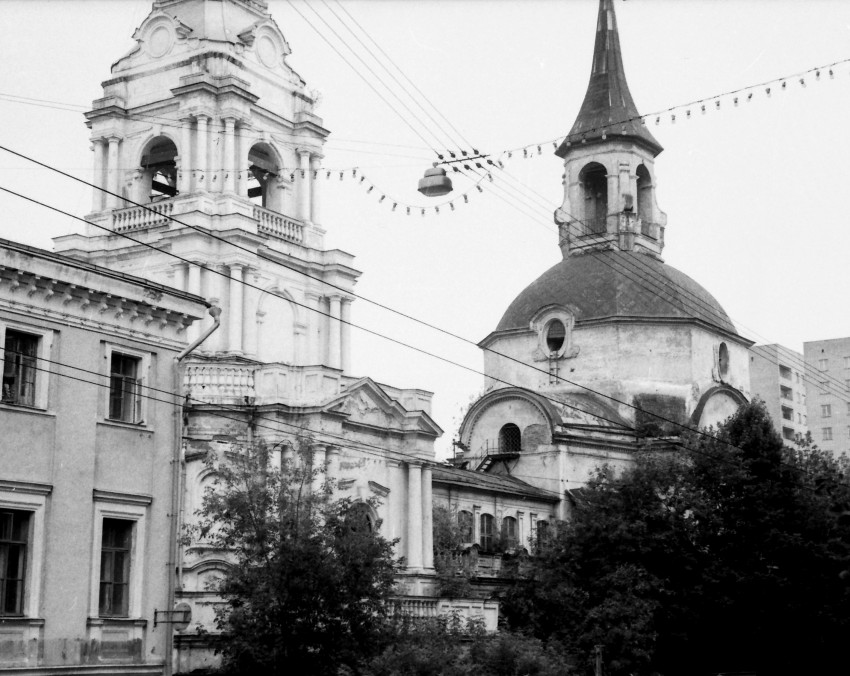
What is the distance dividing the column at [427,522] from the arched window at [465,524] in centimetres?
553

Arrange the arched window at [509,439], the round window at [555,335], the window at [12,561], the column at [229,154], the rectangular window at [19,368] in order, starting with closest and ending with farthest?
the window at [12,561], the rectangular window at [19,368], the column at [229,154], the arched window at [509,439], the round window at [555,335]

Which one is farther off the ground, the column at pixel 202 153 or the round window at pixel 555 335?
the column at pixel 202 153

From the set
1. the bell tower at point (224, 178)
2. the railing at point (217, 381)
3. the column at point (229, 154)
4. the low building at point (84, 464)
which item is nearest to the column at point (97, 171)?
the bell tower at point (224, 178)

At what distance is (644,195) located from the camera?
67.3 m

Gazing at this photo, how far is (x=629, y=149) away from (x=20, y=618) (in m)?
47.8

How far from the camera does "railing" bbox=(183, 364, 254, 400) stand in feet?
121

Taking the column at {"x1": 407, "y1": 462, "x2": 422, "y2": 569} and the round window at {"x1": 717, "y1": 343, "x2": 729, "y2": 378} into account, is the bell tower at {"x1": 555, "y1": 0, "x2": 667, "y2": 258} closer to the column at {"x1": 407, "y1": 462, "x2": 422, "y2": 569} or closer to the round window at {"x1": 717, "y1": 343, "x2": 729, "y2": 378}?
the round window at {"x1": 717, "y1": 343, "x2": 729, "y2": 378}

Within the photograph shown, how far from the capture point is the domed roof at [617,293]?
58969 millimetres

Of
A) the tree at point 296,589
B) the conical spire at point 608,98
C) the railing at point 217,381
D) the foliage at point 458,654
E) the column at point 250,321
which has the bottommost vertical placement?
the foliage at point 458,654

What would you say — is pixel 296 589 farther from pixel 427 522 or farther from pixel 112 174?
pixel 112 174

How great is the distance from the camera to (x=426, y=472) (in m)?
41.3

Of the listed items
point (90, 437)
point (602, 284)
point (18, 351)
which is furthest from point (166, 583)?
point (602, 284)

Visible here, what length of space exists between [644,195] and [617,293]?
9.62 m

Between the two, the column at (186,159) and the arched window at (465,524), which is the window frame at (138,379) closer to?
the column at (186,159)
